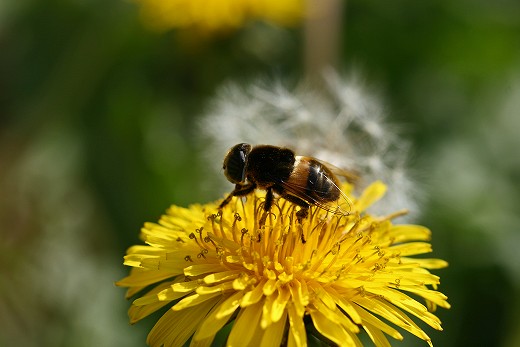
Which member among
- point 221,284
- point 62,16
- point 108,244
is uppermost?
point 62,16

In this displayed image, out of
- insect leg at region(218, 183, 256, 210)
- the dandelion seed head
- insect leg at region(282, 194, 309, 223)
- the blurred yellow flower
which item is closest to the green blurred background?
the blurred yellow flower

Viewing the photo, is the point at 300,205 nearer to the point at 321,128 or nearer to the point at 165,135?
the point at 321,128

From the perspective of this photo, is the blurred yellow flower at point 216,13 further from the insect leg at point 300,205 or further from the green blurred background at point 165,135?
the insect leg at point 300,205

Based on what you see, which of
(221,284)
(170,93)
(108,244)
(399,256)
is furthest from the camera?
(170,93)

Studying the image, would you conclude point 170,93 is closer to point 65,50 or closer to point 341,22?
point 65,50

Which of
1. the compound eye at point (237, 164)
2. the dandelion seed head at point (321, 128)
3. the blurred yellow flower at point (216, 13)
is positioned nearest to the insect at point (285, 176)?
the compound eye at point (237, 164)

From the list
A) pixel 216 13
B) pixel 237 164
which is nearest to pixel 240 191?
pixel 237 164

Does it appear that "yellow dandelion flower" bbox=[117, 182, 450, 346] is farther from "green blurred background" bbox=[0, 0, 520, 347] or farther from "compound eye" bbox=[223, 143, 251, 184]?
"green blurred background" bbox=[0, 0, 520, 347]

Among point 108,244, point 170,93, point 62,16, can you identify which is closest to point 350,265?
point 108,244
